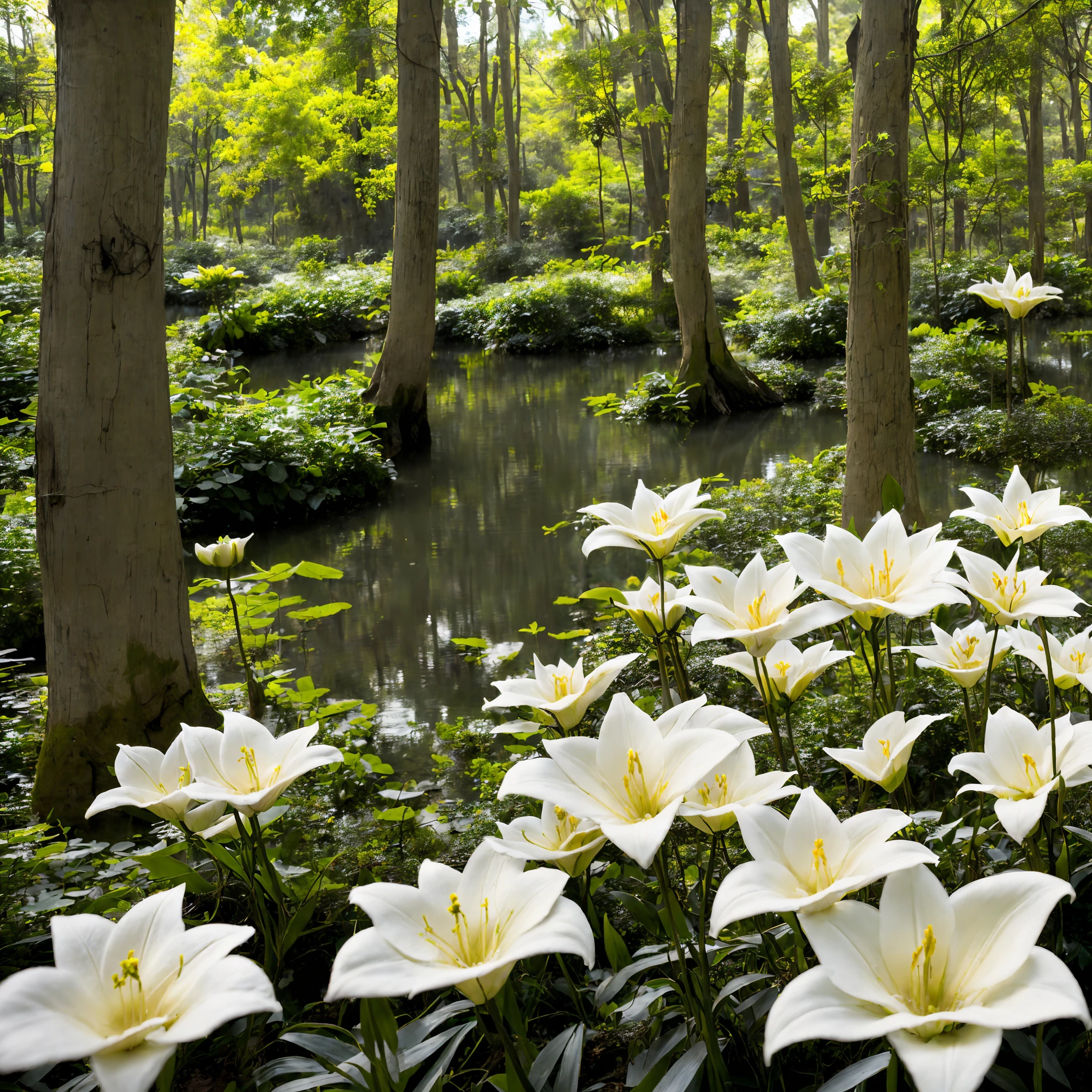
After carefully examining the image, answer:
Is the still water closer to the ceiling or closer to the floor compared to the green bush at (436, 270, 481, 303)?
closer to the floor

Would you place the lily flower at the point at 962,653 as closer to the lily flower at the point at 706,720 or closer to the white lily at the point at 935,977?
the lily flower at the point at 706,720

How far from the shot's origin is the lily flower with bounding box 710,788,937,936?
872 millimetres

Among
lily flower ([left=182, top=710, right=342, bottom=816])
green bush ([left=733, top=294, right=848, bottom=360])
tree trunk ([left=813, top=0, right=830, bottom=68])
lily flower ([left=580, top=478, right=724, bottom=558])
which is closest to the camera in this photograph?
lily flower ([left=182, top=710, right=342, bottom=816])

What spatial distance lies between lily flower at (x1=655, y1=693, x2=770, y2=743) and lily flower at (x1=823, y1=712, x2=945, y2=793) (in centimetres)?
12

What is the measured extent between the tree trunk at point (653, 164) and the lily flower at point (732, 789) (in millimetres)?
16509

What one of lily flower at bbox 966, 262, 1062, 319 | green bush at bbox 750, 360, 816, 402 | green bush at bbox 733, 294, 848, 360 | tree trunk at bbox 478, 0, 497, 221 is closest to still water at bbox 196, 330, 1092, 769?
green bush at bbox 750, 360, 816, 402

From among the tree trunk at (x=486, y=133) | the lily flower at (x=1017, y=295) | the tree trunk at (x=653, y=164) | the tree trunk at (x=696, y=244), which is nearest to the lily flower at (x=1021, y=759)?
the lily flower at (x=1017, y=295)

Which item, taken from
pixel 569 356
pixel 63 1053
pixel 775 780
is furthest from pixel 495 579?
pixel 569 356

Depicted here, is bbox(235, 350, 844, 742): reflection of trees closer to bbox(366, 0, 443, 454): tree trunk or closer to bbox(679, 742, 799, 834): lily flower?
bbox(366, 0, 443, 454): tree trunk

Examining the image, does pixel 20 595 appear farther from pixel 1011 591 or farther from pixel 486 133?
pixel 486 133

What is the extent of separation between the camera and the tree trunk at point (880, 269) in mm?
4173

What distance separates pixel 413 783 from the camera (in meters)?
3.07

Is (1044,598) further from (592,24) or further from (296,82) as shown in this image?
(592,24)

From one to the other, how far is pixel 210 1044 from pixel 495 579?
4252mm
